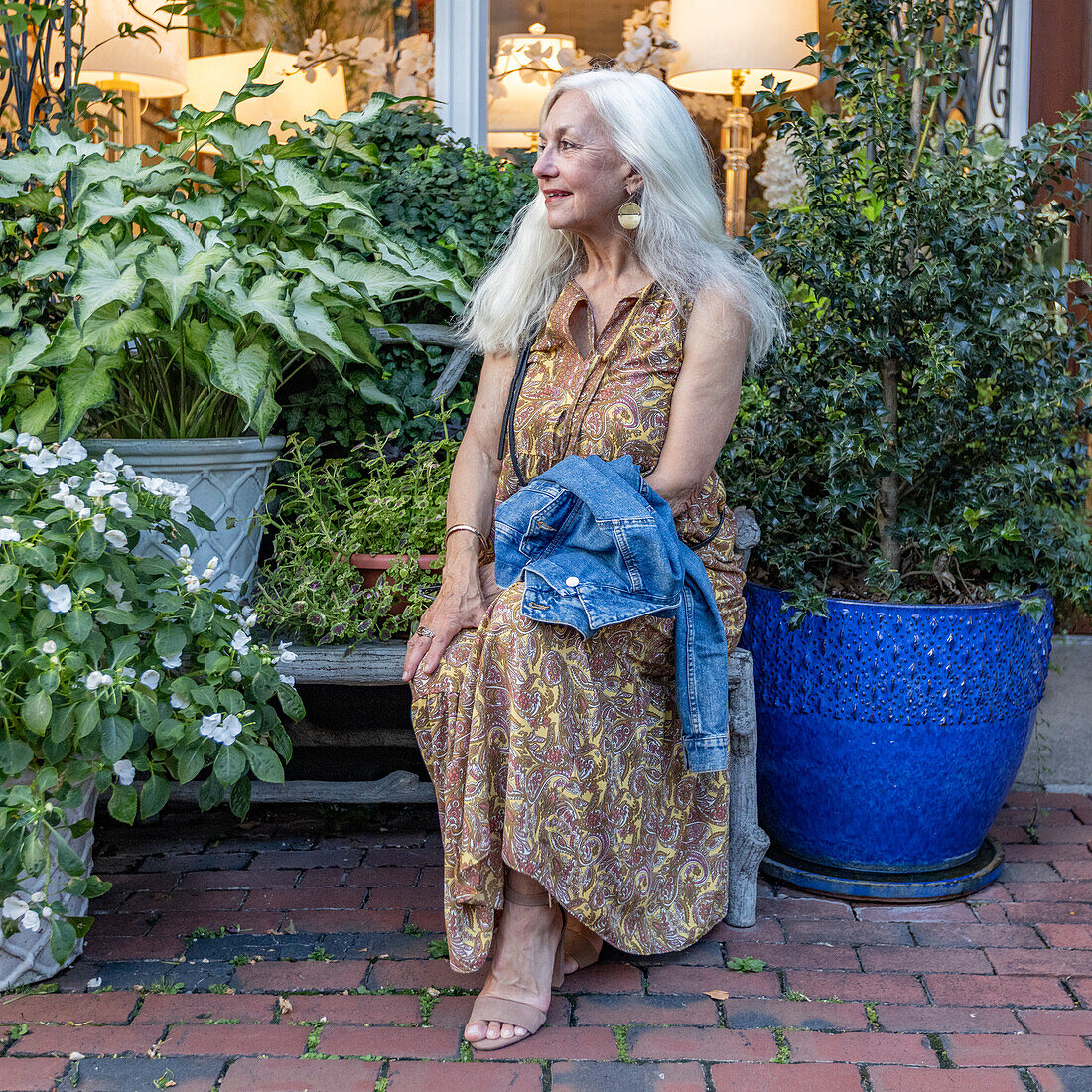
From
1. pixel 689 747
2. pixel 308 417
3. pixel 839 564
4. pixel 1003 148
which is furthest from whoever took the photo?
pixel 308 417

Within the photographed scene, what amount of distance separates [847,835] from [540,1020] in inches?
34.9

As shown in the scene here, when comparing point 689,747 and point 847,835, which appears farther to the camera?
point 847,835

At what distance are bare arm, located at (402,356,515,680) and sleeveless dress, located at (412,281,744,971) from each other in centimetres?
5

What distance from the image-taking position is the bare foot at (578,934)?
230cm

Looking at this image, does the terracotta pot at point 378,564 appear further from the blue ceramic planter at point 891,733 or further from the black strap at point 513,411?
the blue ceramic planter at point 891,733

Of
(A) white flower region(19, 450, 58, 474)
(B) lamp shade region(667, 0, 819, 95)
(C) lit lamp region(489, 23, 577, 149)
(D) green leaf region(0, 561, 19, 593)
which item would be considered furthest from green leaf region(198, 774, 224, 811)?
(B) lamp shade region(667, 0, 819, 95)

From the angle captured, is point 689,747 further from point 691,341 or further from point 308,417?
point 308,417

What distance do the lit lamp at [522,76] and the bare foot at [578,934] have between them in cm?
262

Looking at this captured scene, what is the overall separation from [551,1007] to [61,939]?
87 centimetres

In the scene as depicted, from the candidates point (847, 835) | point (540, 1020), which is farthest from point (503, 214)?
point (540, 1020)

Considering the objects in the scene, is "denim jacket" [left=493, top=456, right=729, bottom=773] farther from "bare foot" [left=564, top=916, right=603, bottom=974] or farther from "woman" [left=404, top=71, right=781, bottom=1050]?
"bare foot" [left=564, top=916, right=603, bottom=974]

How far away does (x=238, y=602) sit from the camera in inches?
104

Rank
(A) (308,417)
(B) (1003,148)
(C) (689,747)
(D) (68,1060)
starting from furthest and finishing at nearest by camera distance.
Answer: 1. (A) (308,417)
2. (B) (1003,148)
3. (C) (689,747)
4. (D) (68,1060)

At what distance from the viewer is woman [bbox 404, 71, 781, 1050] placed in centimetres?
210
